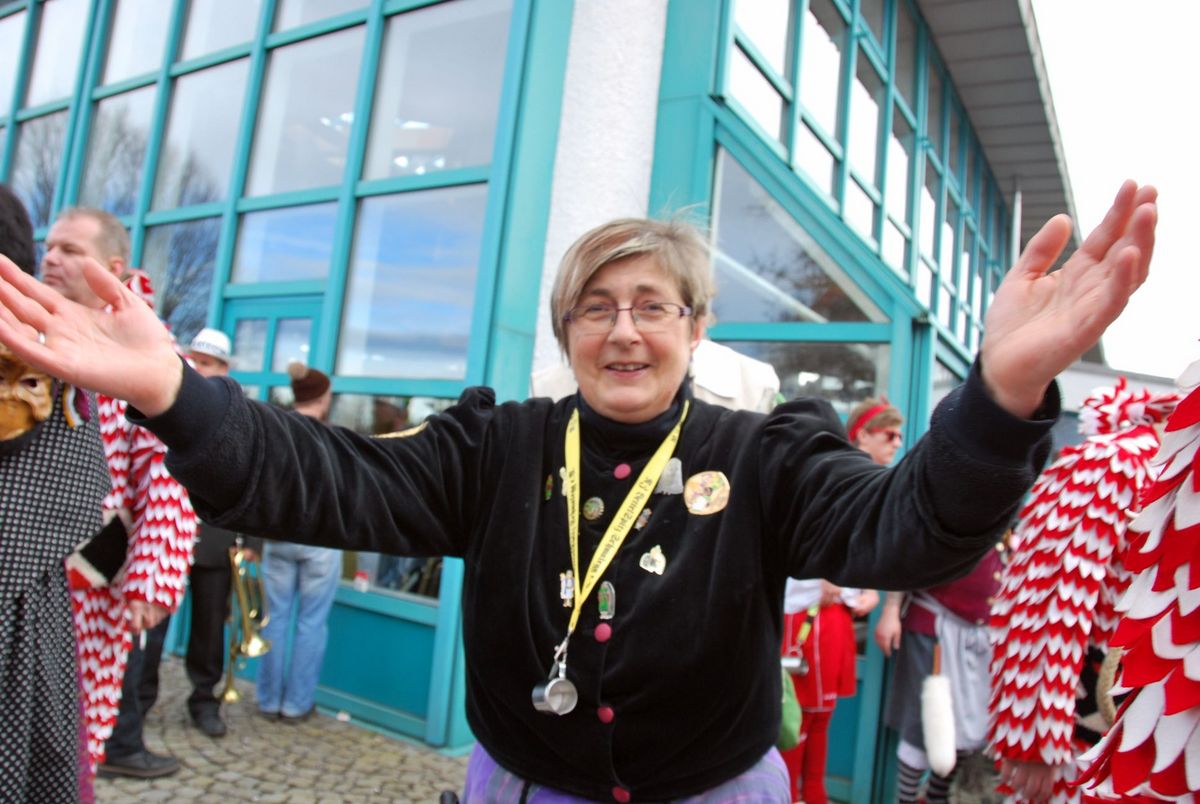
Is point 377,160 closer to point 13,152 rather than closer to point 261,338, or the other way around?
point 261,338

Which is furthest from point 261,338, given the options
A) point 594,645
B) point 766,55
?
point 594,645

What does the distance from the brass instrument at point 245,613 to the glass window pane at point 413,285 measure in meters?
1.32

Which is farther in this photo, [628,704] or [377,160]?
[377,160]

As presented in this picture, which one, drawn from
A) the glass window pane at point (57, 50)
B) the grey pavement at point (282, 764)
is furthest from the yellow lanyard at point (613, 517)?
the glass window pane at point (57, 50)

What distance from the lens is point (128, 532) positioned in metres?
2.63

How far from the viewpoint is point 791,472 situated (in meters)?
1.60

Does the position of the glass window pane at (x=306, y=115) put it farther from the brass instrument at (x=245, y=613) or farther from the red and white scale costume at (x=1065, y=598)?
the red and white scale costume at (x=1065, y=598)

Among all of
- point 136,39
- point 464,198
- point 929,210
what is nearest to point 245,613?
point 464,198

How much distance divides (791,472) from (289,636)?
4187 millimetres

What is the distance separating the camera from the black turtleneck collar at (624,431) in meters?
1.77

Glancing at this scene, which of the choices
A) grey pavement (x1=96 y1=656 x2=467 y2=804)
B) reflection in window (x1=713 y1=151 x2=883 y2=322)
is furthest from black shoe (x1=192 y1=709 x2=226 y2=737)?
reflection in window (x1=713 y1=151 x2=883 y2=322)

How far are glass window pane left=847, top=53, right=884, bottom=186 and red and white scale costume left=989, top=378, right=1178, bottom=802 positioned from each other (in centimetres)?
494

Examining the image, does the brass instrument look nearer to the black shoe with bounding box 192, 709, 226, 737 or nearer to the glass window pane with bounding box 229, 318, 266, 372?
the black shoe with bounding box 192, 709, 226, 737

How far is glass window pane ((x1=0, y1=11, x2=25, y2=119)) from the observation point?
902 centimetres
